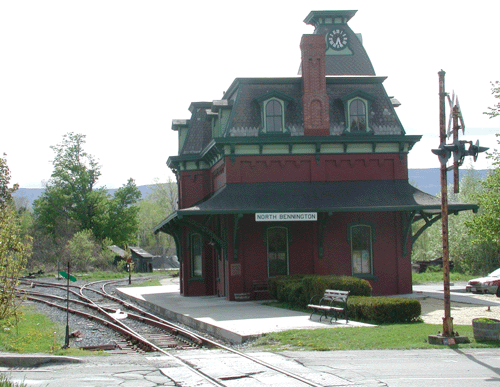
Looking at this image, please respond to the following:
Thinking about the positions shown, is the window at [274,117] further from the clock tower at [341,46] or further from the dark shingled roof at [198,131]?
the dark shingled roof at [198,131]

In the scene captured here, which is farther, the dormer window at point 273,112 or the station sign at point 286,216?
the dormer window at point 273,112

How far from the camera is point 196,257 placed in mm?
26938

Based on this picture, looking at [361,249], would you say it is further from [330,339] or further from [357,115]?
[330,339]

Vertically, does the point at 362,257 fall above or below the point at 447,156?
below

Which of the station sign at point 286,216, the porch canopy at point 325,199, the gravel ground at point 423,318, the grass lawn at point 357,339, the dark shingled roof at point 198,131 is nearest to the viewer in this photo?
the grass lawn at point 357,339

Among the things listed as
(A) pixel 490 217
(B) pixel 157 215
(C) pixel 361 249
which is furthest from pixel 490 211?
(B) pixel 157 215

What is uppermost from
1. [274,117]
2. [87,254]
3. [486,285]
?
[274,117]

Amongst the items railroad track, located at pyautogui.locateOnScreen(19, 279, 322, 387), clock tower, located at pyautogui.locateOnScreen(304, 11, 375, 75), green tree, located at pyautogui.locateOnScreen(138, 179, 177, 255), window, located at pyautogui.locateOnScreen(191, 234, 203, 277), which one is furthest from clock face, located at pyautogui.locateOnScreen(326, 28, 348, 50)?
green tree, located at pyautogui.locateOnScreen(138, 179, 177, 255)

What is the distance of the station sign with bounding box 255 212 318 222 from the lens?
20428mm

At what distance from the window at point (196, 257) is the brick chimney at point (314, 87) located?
7.40 metres

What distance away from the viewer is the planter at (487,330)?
11727 millimetres

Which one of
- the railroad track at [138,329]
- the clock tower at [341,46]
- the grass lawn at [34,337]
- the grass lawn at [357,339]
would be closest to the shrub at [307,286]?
the grass lawn at [357,339]

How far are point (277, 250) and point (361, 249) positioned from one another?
3.28 metres

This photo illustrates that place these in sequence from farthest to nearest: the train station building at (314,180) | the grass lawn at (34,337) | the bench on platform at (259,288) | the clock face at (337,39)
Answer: the clock face at (337,39)
the train station building at (314,180)
the bench on platform at (259,288)
the grass lawn at (34,337)
